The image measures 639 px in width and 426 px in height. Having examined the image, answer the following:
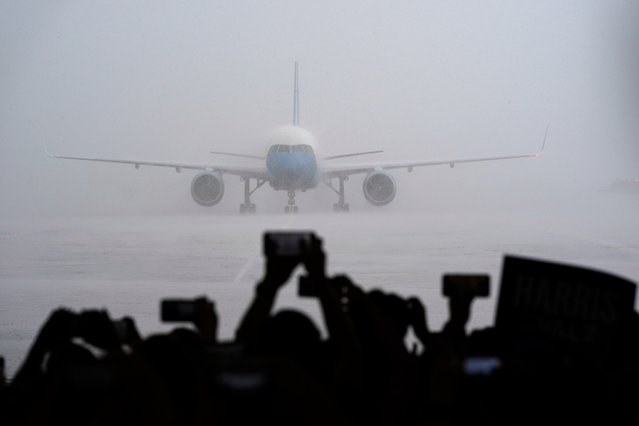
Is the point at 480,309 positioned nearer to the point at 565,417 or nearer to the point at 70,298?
the point at 70,298

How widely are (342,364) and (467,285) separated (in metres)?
0.21

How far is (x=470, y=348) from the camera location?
0.71 meters

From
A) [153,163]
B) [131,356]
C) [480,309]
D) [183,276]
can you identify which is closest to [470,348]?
[131,356]

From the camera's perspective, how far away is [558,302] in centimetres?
70

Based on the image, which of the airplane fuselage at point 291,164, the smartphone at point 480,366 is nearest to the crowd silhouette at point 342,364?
the smartphone at point 480,366

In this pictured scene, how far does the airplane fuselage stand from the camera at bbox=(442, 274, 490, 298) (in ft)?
51.3

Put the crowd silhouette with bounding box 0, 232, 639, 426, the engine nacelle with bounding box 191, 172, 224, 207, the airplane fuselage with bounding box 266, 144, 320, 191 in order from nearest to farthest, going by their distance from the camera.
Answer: the crowd silhouette with bounding box 0, 232, 639, 426 < the engine nacelle with bounding box 191, 172, 224, 207 < the airplane fuselage with bounding box 266, 144, 320, 191

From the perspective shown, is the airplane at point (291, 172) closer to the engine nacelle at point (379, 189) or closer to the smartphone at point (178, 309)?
the engine nacelle at point (379, 189)

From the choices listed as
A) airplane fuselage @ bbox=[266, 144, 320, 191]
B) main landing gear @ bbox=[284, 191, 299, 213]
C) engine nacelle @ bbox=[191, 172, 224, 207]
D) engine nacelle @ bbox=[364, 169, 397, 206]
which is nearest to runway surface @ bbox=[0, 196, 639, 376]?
engine nacelle @ bbox=[191, 172, 224, 207]

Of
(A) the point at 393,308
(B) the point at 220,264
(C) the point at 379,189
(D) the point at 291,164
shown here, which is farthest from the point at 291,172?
(A) the point at 393,308

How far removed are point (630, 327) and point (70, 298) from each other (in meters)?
2.54

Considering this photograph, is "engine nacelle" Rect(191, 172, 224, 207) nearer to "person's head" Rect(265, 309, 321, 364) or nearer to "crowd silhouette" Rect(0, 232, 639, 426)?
"crowd silhouette" Rect(0, 232, 639, 426)

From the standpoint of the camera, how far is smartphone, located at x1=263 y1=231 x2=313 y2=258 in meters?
0.58

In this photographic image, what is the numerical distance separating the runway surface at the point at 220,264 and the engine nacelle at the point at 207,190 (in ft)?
18.2
